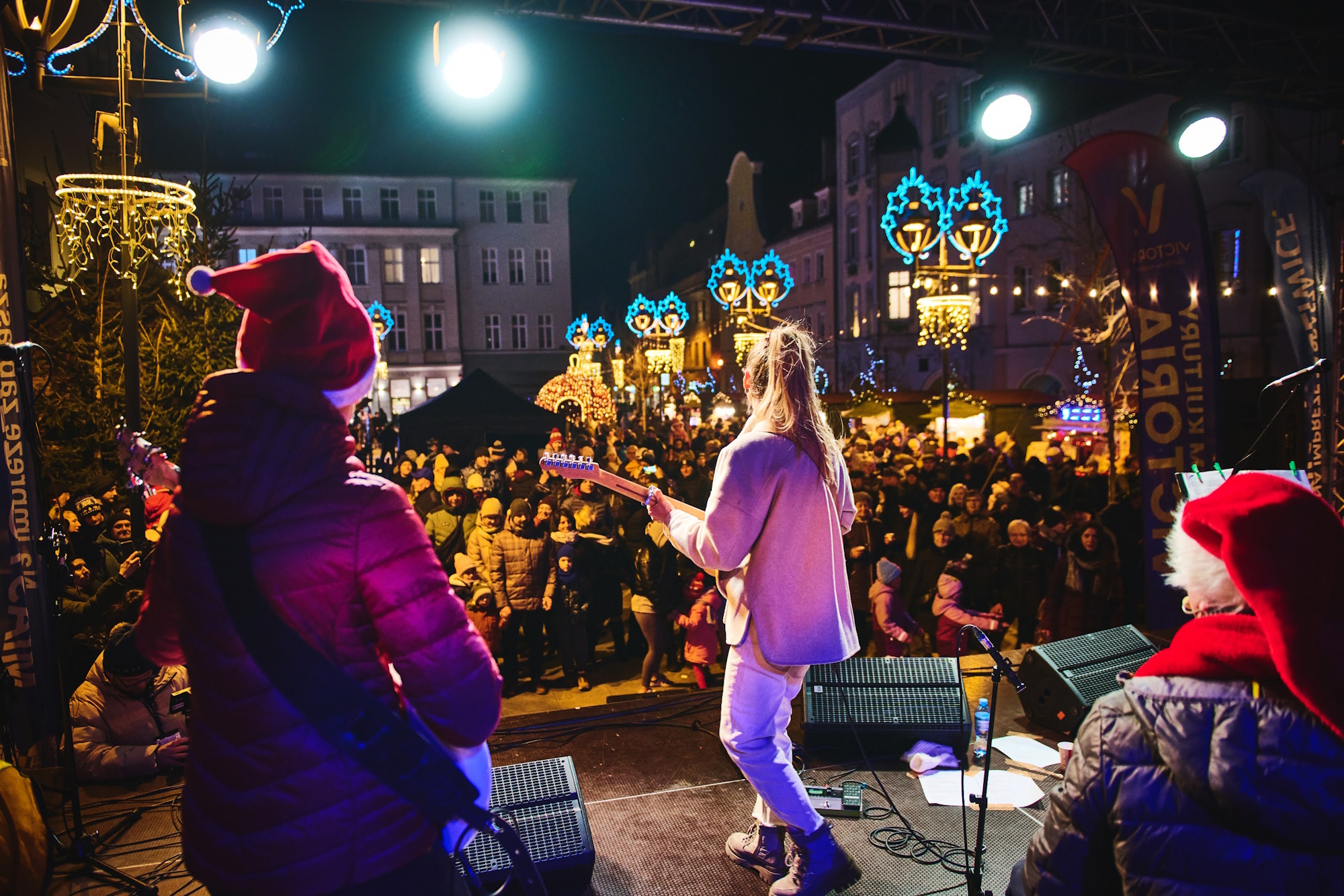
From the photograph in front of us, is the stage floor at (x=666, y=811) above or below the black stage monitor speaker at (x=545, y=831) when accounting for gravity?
below

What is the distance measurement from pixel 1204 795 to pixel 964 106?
33.1 meters

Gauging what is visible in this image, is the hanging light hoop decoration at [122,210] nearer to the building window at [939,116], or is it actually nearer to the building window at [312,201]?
the building window at [939,116]

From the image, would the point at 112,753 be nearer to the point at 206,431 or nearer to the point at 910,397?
the point at 206,431

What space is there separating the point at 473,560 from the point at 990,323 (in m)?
26.5

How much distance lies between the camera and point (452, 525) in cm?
853

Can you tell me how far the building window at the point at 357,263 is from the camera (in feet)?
130

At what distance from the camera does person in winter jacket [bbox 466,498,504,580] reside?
287 inches

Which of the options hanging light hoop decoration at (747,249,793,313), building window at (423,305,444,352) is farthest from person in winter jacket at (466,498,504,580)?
building window at (423,305,444,352)

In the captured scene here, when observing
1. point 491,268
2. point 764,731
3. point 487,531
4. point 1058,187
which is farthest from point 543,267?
point 764,731

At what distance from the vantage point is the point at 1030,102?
245 inches

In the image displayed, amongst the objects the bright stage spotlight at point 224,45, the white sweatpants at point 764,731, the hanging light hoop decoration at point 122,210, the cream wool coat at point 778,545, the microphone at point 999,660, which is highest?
the bright stage spotlight at point 224,45

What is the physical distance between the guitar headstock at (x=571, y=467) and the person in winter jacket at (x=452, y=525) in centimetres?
463

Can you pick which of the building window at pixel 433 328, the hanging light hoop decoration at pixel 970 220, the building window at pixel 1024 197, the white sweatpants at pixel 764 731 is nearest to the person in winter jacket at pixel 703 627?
the white sweatpants at pixel 764 731

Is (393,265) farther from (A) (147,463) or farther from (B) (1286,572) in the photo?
(B) (1286,572)
